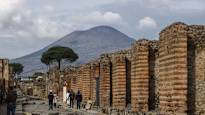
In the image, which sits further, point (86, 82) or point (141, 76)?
point (86, 82)

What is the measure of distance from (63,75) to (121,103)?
25300mm

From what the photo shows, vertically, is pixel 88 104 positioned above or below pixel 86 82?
below

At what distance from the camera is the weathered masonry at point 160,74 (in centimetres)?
1669

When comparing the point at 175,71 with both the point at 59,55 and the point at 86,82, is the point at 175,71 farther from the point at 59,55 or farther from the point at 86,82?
the point at 59,55

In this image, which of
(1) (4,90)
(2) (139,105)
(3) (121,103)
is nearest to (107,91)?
(3) (121,103)

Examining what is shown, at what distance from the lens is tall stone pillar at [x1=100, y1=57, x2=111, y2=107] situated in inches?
1091

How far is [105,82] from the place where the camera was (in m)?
27.9

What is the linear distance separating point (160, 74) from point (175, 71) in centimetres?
179

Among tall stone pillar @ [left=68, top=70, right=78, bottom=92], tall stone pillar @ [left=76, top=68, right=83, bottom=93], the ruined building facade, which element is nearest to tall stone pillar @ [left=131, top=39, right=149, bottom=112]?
tall stone pillar @ [left=76, top=68, right=83, bottom=93]

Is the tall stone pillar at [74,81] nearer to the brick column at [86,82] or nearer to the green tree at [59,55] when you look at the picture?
the brick column at [86,82]

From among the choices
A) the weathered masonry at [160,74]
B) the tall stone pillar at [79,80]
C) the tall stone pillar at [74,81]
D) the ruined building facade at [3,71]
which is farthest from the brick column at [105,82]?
the ruined building facade at [3,71]

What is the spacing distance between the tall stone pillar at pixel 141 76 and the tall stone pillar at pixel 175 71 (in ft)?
11.2

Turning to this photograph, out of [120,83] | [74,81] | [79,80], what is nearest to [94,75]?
[79,80]

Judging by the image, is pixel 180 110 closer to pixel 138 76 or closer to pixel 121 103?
pixel 138 76
